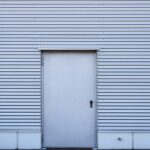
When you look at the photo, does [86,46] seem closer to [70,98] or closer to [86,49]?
[86,49]

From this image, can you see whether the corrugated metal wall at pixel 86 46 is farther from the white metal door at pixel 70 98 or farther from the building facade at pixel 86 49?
the white metal door at pixel 70 98

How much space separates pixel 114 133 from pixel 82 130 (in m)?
0.85

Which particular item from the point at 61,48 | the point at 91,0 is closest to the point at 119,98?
the point at 61,48

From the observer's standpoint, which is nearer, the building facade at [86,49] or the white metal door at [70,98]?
the building facade at [86,49]

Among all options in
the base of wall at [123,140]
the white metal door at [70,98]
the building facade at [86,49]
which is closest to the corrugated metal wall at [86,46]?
the building facade at [86,49]

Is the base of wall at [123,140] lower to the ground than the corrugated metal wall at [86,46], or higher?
lower

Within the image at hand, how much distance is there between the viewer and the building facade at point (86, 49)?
989 centimetres

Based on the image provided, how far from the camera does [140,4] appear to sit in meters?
9.91

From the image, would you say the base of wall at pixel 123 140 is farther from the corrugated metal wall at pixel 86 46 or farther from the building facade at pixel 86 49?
the corrugated metal wall at pixel 86 46

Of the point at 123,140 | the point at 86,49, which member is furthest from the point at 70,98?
the point at 123,140

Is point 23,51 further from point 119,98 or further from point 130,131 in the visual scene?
point 130,131

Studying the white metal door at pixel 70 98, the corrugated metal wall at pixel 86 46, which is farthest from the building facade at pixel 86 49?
the white metal door at pixel 70 98

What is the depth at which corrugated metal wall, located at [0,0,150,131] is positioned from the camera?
9898 millimetres

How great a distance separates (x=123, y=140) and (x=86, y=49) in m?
2.53
